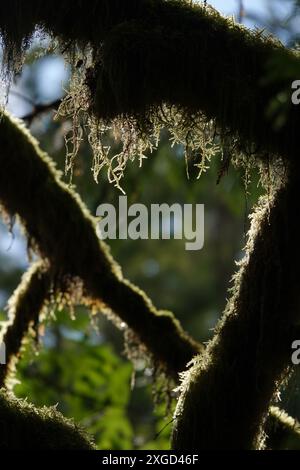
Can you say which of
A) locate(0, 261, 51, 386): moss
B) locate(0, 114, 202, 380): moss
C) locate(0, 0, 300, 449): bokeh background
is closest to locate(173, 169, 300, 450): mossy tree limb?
locate(0, 0, 300, 449): bokeh background

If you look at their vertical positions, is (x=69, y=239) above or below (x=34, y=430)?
above

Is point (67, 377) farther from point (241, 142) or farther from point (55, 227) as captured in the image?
point (241, 142)

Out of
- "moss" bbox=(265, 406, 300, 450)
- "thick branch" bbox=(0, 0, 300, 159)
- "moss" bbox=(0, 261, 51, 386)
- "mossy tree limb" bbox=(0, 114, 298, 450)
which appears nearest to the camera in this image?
"thick branch" bbox=(0, 0, 300, 159)

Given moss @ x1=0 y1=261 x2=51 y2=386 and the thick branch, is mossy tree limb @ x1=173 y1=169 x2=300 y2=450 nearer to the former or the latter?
the thick branch

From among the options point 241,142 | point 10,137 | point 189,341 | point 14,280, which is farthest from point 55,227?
point 14,280

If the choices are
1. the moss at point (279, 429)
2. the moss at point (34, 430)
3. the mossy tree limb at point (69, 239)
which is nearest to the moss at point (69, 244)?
the mossy tree limb at point (69, 239)

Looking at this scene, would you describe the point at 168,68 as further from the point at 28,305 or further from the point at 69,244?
the point at 28,305

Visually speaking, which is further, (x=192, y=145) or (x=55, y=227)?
(x=55, y=227)

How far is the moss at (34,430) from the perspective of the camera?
7.66ft

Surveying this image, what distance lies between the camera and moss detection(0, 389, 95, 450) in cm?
234

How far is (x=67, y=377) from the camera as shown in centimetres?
544

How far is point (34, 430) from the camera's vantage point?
2396 millimetres

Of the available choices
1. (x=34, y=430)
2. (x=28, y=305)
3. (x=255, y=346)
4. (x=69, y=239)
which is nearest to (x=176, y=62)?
(x=255, y=346)

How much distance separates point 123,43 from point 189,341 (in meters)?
1.99
